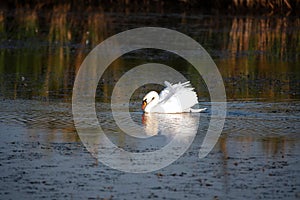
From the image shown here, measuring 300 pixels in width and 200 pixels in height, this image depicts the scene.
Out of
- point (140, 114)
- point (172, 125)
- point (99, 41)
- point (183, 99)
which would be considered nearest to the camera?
point (172, 125)

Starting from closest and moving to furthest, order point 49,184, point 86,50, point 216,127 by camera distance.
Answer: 1. point 49,184
2. point 216,127
3. point 86,50

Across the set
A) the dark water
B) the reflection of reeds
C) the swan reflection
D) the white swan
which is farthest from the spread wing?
the reflection of reeds

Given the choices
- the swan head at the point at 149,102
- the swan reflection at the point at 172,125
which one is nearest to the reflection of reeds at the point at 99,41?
the swan head at the point at 149,102

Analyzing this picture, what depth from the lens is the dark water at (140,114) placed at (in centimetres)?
793

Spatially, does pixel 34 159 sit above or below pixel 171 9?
below

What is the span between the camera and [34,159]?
8938mm

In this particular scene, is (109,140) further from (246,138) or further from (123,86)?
(123,86)

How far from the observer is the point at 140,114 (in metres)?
11.8

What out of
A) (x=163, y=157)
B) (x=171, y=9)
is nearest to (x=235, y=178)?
(x=163, y=157)

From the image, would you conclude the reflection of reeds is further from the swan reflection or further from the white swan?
the swan reflection

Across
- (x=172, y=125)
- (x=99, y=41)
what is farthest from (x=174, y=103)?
(x=99, y=41)

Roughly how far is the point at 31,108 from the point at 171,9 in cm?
1590

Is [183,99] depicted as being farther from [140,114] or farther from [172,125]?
[172,125]

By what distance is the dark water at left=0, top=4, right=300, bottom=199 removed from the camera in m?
7.93
